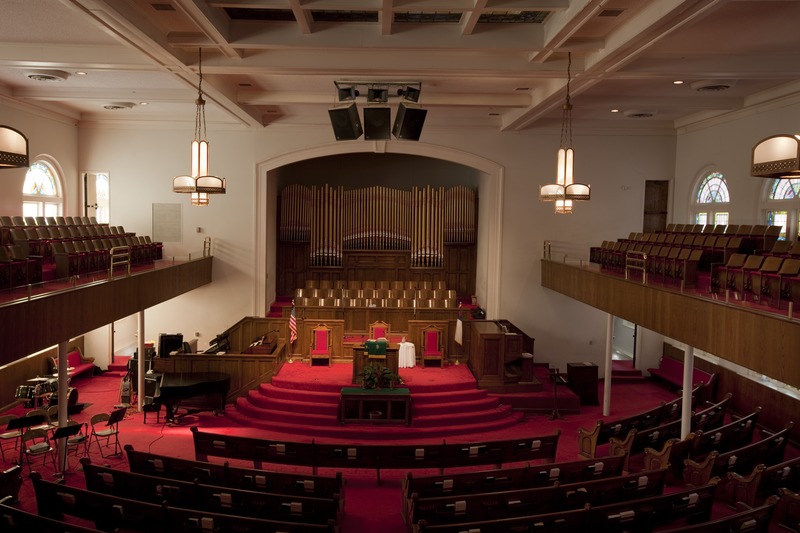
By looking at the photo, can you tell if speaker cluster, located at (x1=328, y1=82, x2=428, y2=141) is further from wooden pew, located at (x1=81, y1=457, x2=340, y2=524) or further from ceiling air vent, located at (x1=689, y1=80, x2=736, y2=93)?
wooden pew, located at (x1=81, y1=457, x2=340, y2=524)

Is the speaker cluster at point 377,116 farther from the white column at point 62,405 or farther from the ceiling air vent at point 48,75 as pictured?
the white column at point 62,405

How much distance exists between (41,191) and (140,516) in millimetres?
11482

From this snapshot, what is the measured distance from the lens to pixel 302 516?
282 inches

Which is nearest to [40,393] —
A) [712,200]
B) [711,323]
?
[711,323]

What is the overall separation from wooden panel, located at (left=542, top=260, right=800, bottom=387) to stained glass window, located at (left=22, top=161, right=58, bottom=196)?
13315 millimetres

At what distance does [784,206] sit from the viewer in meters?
12.9

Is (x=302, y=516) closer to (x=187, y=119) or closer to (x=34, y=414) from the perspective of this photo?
(x=34, y=414)

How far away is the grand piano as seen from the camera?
12.5 m

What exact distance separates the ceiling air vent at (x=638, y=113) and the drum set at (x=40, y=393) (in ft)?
47.1

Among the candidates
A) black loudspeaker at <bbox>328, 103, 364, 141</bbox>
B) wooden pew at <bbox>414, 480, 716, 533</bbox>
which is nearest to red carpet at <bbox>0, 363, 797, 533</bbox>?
wooden pew at <bbox>414, 480, 716, 533</bbox>

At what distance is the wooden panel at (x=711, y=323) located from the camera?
23.7 ft

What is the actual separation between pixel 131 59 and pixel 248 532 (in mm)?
8035

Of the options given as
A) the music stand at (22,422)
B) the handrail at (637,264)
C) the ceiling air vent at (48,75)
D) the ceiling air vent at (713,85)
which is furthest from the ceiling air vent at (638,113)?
the music stand at (22,422)

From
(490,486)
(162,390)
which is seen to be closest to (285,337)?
(162,390)
